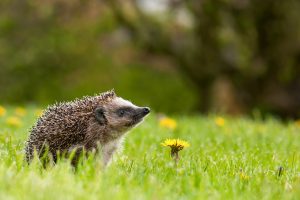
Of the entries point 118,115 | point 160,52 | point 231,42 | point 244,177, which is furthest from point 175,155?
point 160,52

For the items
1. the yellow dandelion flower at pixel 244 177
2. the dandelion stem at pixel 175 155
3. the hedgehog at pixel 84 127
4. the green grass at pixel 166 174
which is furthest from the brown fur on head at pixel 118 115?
the yellow dandelion flower at pixel 244 177

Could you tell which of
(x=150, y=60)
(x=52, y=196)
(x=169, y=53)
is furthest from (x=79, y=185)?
(x=150, y=60)

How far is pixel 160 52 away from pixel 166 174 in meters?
15.5

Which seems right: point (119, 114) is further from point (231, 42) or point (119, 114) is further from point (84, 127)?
point (231, 42)

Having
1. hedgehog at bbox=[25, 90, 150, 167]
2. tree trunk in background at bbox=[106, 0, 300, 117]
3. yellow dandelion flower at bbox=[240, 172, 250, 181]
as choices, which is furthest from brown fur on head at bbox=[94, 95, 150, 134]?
tree trunk in background at bbox=[106, 0, 300, 117]

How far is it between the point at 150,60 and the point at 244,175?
814 inches

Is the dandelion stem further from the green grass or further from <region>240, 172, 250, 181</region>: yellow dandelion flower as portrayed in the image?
<region>240, 172, 250, 181</region>: yellow dandelion flower

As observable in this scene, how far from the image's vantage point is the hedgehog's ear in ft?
18.1

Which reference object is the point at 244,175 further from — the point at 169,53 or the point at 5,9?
the point at 5,9

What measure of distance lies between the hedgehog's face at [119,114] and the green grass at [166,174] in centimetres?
33

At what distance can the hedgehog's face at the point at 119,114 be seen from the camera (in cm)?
560

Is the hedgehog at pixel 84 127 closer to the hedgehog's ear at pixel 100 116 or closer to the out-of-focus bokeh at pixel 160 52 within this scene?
the hedgehog's ear at pixel 100 116

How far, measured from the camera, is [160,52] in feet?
66.6

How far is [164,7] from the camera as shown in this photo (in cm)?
1891
